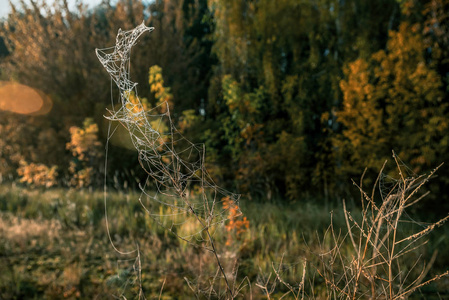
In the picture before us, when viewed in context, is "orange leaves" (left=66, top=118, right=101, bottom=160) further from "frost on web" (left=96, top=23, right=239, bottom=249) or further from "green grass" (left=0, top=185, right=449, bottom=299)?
"frost on web" (left=96, top=23, right=239, bottom=249)

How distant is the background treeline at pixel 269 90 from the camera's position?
603 centimetres

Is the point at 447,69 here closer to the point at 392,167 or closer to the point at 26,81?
the point at 392,167

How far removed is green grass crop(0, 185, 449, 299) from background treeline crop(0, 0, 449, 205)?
1.60 metres

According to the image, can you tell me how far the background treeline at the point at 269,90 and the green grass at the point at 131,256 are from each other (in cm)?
160

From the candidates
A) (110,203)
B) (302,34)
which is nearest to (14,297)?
(110,203)

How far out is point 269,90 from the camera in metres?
7.65

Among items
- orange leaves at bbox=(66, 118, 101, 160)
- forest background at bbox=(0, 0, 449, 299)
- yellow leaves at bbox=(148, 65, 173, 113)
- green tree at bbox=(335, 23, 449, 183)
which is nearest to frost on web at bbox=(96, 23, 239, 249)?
forest background at bbox=(0, 0, 449, 299)

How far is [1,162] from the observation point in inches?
406

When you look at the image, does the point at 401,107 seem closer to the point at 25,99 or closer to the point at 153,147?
the point at 153,147

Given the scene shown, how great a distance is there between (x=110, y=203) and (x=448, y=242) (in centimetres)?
477

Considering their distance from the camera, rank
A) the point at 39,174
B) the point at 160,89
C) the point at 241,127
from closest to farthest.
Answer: the point at 160,89 < the point at 241,127 < the point at 39,174

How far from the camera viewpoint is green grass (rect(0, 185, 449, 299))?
3109 millimetres

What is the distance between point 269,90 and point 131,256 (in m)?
4.89

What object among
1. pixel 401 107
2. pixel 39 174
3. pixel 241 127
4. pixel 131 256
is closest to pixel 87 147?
pixel 39 174
